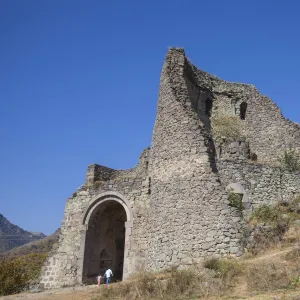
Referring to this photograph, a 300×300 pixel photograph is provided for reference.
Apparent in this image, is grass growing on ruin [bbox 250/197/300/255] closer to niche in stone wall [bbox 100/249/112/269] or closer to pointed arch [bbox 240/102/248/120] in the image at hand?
niche in stone wall [bbox 100/249/112/269]

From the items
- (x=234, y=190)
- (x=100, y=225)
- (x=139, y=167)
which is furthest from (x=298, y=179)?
(x=100, y=225)

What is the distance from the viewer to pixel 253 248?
11.3 m

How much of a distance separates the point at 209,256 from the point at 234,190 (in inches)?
125

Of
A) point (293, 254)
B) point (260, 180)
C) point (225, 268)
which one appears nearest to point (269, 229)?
point (293, 254)

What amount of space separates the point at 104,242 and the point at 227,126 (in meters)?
9.17

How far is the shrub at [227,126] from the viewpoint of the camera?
2104 centimetres

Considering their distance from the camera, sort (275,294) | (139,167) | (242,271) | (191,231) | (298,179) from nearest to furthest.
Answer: (275,294) → (242,271) → (191,231) → (298,179) → (139,167)

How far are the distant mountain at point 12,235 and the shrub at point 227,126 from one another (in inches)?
3054

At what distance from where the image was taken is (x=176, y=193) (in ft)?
44.1

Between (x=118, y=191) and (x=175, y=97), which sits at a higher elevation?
(x=175, y=97)

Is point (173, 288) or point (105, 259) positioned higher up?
point (105, 259)

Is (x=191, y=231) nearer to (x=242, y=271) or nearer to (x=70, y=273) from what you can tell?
(x=242, y=271)

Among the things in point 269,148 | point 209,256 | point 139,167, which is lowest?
point 209,256

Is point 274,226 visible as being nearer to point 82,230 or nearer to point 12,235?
point 82,230
